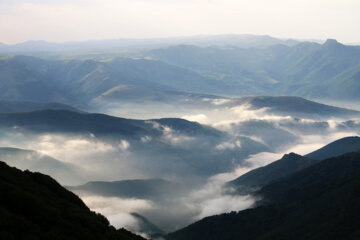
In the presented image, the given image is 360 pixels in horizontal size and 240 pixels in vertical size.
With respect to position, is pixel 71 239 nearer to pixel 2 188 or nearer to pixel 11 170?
pixel 2 188

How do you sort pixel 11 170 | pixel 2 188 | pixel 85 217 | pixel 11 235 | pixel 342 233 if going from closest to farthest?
pixel 11 235
pixel 2 188
pixel 85 217
pixel 11 170
pixel 342 233

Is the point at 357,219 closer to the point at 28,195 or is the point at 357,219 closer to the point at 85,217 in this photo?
the point at 85,217

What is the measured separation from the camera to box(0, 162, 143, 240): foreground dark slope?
75.3 meters

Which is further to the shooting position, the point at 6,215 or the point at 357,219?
the point at 357,219

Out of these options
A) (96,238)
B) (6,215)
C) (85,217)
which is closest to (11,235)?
(6,215)

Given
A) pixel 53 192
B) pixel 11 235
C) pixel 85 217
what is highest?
pixel 53 192

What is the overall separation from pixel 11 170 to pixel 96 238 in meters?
34.9

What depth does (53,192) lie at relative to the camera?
114 metres

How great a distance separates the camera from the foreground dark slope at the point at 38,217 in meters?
75.3

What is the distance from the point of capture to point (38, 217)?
84688 millimetres

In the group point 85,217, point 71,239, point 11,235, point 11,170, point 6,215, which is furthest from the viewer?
point 11,170

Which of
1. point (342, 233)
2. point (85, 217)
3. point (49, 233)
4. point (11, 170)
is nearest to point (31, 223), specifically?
point (49, 233)

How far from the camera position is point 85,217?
95312mm

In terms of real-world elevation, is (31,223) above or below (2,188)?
below
